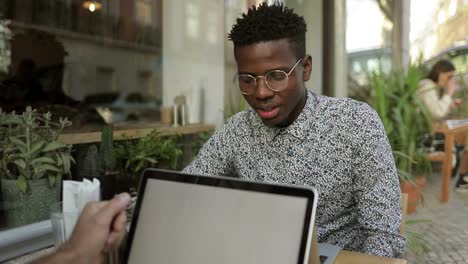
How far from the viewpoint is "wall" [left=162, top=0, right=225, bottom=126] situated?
11.6 feet

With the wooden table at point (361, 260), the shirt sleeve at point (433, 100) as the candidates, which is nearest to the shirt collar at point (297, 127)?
the wooden table at point (361, 260)

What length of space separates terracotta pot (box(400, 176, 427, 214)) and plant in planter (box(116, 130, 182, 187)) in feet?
5.51

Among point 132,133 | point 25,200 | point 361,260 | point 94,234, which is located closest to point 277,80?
point 361,260

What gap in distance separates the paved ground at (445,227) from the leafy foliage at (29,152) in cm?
209

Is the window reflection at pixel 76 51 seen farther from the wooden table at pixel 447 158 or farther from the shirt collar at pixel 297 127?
the wooden table at pixel 447 158

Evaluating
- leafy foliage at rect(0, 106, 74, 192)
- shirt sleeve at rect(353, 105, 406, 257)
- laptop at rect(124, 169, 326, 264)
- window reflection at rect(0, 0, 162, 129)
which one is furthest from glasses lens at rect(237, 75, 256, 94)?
window reflection at rect(0, 0, 162, 129)

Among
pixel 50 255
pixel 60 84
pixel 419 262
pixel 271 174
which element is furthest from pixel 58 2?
pixel 419 262

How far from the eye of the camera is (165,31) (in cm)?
353

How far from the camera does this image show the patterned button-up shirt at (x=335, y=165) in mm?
1188

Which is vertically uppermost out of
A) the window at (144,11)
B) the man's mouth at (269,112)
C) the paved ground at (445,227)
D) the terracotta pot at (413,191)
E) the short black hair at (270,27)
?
the window at (144,11)

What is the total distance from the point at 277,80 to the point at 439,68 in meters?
2.76

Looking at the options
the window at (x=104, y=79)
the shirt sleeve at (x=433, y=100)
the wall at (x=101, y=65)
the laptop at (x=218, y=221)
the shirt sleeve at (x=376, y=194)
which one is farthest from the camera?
the shirt sleeve at (x=433, y=100)

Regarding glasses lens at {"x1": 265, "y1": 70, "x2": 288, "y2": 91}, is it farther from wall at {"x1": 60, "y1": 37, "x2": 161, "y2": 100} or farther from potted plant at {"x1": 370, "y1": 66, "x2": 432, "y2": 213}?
potted plant at {"x1": 370, "y1": 66, "x2": 432, "y2": 213}

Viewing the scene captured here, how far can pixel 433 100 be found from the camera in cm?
365
